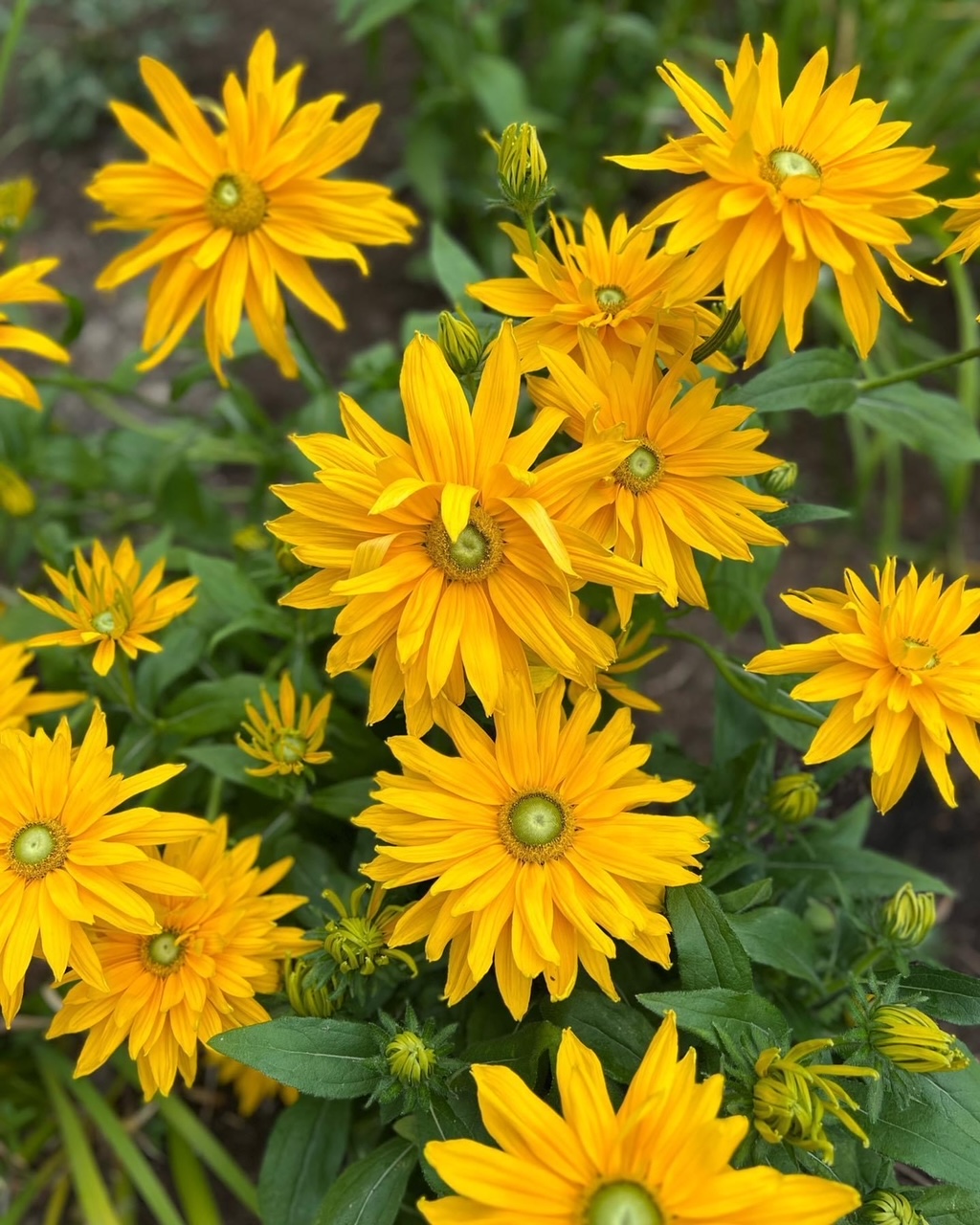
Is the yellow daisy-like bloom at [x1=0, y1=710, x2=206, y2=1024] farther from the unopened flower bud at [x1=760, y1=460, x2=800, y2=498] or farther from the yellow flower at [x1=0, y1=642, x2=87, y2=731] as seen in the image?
the unopened flower bud at [x1=760, y1=460, x2=800, y2=498]

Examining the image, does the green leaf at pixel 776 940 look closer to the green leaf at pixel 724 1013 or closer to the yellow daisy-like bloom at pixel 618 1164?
the green leaf at pixel 724 1013

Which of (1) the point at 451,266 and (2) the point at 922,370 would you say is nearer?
(2) the point at 922,370

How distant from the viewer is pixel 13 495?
5.80 ft

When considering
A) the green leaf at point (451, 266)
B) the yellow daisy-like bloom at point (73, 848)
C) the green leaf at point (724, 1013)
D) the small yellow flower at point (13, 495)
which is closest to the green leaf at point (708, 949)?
the green leaf at point (724, 1013)

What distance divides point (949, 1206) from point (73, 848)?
3.75 feet

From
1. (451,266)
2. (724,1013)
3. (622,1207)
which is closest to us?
(622,1207)

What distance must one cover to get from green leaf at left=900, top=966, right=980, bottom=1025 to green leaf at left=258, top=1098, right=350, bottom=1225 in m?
0.82

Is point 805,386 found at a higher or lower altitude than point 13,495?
higher

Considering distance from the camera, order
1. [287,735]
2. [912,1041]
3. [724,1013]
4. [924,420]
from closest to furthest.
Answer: [912,1041] < [724,1013] < [287,735] < [924,420]

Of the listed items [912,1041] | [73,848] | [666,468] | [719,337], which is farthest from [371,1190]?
[719,337]

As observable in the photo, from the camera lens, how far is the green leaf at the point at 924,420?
5.52ft

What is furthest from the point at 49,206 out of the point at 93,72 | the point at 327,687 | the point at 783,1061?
the point at 783,1061

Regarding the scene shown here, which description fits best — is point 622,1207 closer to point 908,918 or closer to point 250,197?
point 908,918

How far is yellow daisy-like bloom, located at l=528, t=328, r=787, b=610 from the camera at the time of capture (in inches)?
48.1
